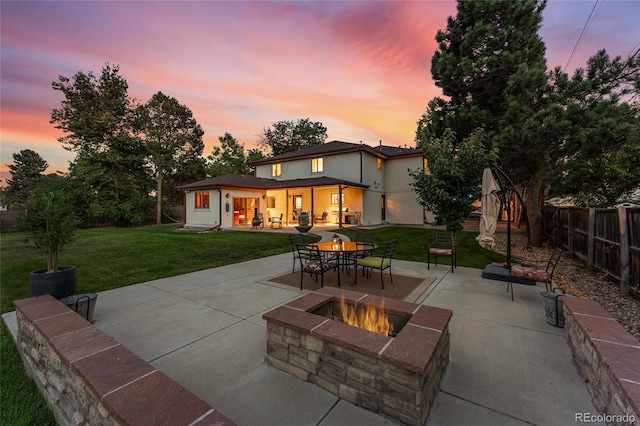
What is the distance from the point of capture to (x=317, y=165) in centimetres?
2136

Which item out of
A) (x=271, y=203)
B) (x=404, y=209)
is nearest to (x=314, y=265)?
(x=404, y=209)

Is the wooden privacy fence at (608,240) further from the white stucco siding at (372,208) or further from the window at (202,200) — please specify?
the window at (202,200)

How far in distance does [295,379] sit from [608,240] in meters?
8.37

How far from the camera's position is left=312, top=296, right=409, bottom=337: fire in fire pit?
3.11 metres

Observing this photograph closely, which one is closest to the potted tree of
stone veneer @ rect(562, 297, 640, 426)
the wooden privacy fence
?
stone veneer @ rect(562, 297, 640, 426)

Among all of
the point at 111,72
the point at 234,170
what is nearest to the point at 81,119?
the point at 111,72

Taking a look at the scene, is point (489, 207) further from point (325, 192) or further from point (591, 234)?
point (325, 192)

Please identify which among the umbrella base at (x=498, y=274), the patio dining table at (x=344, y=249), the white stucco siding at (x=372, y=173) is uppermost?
the white stucco siding at (x=372, y=173)

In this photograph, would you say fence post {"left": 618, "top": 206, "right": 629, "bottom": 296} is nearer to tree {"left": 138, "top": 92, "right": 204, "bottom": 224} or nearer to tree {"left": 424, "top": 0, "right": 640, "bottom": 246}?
tree {"left": 424, "top": 0, "right": 640, "bottom": 246}

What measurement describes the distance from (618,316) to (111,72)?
34646mm

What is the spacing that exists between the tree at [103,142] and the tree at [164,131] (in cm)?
120

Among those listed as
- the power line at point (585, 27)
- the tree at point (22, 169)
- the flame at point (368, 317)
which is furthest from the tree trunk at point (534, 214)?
the tree at point (22, 169)

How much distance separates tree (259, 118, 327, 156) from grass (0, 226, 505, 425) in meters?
28.2

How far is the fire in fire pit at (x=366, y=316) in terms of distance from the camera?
311cm
